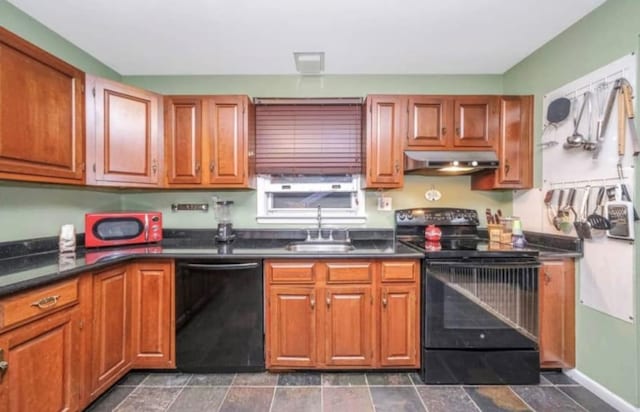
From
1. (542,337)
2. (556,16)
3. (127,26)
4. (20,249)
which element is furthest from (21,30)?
(542,337)

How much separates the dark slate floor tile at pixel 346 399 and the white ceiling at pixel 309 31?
2.37 meters

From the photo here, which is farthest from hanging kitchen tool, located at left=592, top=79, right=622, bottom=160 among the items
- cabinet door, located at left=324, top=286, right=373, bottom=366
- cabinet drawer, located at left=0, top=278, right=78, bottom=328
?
cabinet drawer, located at left=0, top=278, right=78, bottom=328

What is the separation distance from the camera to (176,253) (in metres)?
2.08

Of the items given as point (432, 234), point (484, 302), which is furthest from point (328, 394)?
point (432, 234)

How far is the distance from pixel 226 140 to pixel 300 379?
6.02ft

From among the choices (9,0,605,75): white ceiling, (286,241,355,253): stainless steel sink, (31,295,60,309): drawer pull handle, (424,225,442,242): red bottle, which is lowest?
(31,295,60,309): drawer pull handle

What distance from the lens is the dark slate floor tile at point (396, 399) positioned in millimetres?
1790

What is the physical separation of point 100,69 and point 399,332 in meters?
3.12

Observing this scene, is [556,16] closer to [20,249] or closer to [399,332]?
[399,332]

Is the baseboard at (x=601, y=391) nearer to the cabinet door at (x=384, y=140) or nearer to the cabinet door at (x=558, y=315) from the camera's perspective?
the cabinet door at (x=558, y=315)

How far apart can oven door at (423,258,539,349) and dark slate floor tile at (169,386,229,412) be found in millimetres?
1444

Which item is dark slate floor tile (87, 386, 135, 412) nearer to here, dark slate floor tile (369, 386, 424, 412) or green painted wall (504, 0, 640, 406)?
dark slate floor tile (369, 386, 424, 412)

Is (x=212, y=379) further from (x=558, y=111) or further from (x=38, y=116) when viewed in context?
(x=558, y=111)

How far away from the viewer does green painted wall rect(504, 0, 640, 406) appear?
1.68 m
